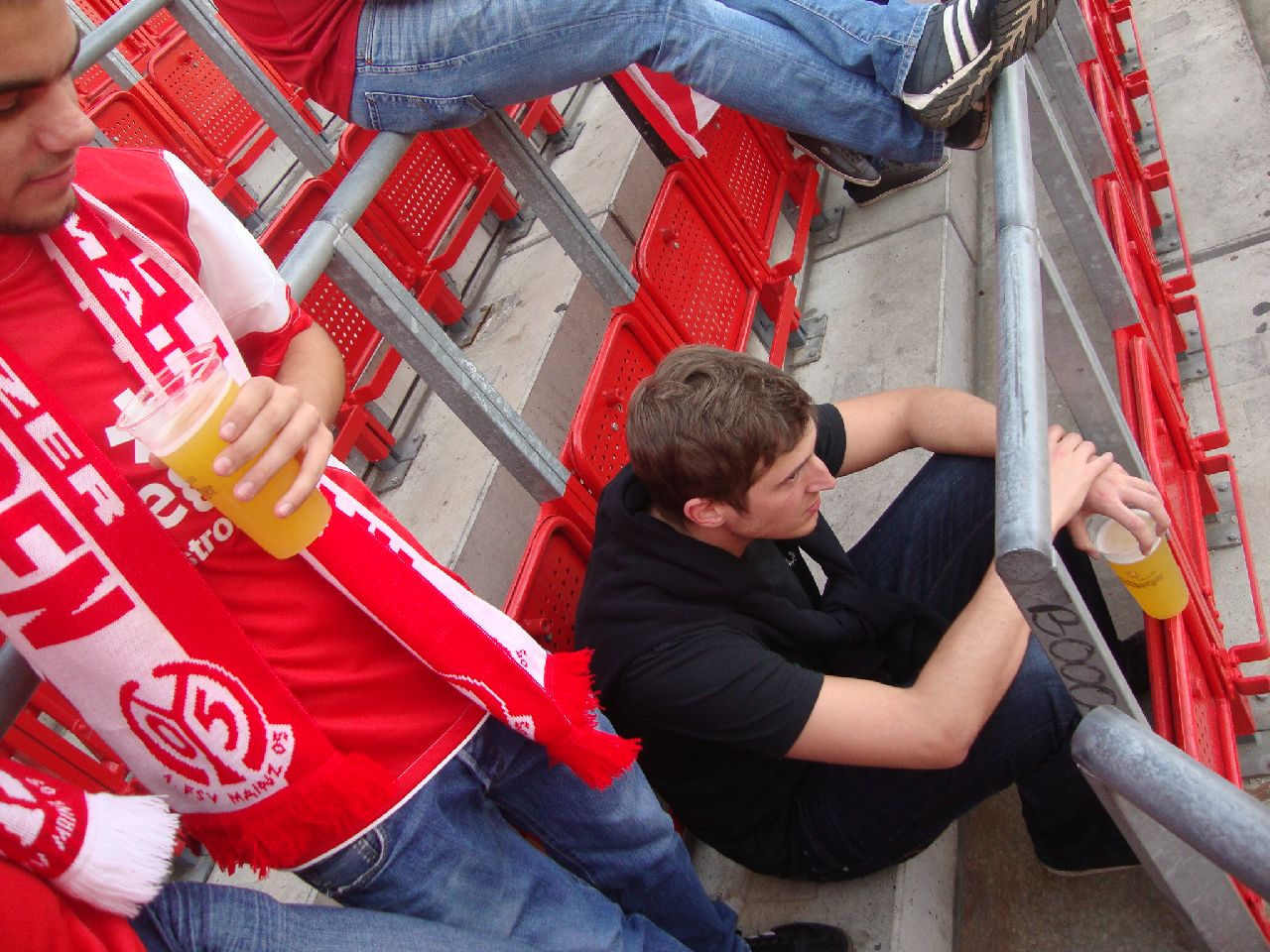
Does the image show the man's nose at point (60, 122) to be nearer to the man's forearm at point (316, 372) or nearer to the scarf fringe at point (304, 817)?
the man's forearm at point (316, 372)

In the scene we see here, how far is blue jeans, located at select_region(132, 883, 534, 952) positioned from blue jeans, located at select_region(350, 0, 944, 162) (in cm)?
176

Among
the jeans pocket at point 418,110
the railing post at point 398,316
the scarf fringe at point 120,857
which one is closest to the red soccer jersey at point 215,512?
the scarf fringe at point 120,857

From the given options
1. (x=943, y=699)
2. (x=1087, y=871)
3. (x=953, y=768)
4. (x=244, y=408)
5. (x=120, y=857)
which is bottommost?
(x=1087, y=871)

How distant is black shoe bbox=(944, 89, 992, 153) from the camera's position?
6.56ft

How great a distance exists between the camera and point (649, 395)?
193 cm

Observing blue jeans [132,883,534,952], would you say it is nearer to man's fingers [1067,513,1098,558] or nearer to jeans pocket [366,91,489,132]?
man's fingers [1067,513,1098,558]

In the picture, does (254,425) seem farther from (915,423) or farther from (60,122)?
(915,423)

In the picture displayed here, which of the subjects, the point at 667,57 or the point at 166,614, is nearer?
the point at 166,614

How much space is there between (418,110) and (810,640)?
1.52 meters

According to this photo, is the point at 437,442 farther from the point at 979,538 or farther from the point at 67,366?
the point at 67,366

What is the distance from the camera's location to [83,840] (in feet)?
3.26

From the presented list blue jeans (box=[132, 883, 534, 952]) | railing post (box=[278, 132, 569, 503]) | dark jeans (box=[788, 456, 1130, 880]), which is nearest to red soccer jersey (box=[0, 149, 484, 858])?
blue jeans (box=[132, 883, 534, 952])

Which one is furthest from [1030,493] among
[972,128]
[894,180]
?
[894,180]

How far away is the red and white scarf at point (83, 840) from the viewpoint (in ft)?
3.17
